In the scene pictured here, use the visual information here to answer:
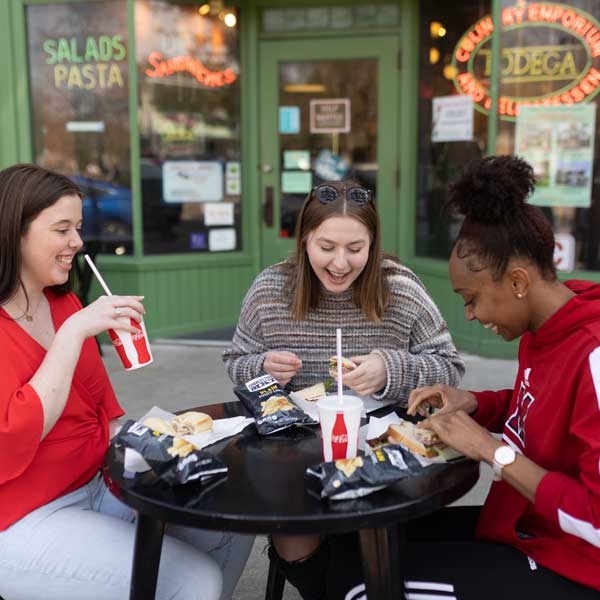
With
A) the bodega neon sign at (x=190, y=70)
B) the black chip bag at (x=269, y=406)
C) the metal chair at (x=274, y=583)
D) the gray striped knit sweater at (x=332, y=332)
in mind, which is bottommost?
the metal chair at (x=274, y=583)

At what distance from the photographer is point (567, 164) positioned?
516 cm

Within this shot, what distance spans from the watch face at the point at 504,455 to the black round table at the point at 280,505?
0.12 metres

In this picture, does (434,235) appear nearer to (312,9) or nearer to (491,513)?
(312,9)

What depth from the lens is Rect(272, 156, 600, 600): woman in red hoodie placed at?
1.57 metres

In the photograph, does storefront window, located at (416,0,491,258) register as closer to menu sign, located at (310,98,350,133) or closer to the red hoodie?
menu sign, located at (310,98,350,133)

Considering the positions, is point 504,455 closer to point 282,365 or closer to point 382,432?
point 382,432

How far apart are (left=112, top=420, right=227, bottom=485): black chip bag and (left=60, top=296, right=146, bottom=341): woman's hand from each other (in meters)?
0.35

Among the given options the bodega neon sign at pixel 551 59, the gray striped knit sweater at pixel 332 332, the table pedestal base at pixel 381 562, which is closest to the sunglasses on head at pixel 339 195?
the gray striped knit sweater at pixel 332 332

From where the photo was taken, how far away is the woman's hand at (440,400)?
6.52 feet

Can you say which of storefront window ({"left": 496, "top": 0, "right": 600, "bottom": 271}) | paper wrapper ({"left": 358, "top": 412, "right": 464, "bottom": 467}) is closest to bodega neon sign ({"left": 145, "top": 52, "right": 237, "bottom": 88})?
storefront window ({"left": 496, "top": 0, "right": 600, "bottom": 271})

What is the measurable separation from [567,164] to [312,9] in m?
2.54

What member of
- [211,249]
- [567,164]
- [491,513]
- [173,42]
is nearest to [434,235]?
[567,164]

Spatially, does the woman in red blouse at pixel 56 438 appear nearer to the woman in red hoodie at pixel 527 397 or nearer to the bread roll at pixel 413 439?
the bread roll at pixel 413 439

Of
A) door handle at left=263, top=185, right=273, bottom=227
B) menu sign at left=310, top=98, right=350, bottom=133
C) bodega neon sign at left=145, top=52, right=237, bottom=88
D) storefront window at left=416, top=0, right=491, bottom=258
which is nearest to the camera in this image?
storefront window at left=416, top=0, right=491, bottom=258
